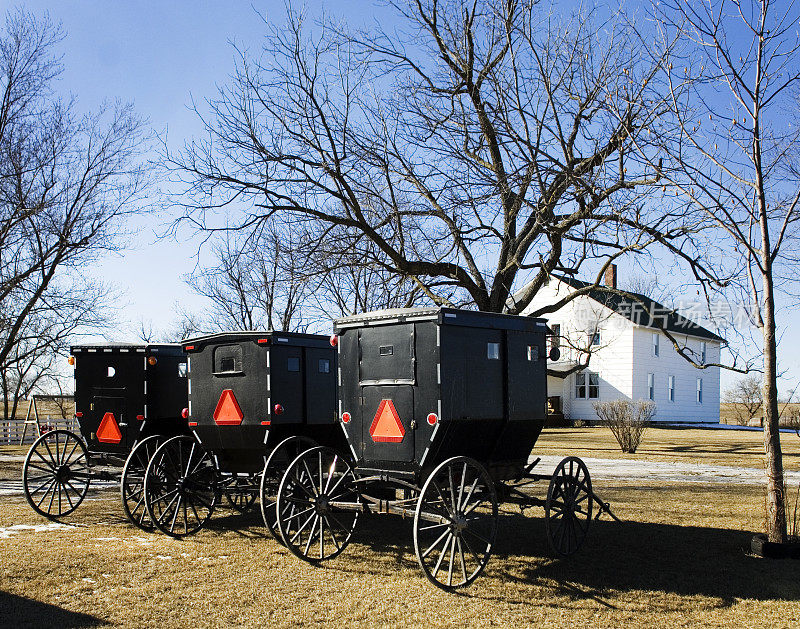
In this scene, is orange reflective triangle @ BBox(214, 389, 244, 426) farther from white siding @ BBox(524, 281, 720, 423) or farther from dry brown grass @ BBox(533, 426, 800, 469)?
white siding @ BBox(524, 281, 720, 423)

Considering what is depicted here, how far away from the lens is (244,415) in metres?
10.2

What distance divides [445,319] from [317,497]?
2573mm

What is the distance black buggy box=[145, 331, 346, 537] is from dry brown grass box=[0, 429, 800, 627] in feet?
2.09

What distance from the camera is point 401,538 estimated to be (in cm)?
984

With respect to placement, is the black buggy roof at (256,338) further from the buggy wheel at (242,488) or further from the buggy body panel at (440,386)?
the buggy wheel at (242,488)

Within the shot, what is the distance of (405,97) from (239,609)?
29.0ft

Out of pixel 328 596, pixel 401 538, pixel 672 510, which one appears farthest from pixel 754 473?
pixel 328 596

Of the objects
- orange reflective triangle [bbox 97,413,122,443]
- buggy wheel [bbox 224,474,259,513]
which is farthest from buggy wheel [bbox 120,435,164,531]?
buggy wheel [bbox 224,474,259,513]

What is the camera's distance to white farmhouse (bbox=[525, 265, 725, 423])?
3959 cm

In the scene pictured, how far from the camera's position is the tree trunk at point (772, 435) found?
863 centimetres

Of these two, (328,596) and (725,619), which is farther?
(328,596)

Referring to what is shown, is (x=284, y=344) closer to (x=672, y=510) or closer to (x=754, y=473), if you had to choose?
(x=672, y=510)

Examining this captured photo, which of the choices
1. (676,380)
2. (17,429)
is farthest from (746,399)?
(17,429)

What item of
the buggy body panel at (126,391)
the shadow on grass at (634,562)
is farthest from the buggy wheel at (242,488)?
the buggy body panel at (126,391)
